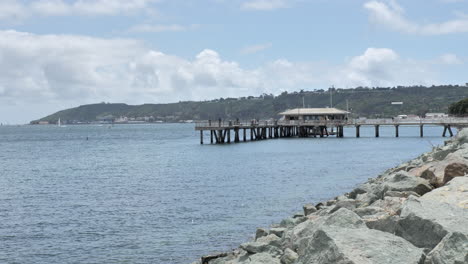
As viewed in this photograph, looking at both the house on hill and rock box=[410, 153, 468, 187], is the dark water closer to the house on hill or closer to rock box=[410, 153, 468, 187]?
rock box=[410, 153, 468, 187]

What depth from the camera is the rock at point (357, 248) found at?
6.87 meters

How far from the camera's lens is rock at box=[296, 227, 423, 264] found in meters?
6.87

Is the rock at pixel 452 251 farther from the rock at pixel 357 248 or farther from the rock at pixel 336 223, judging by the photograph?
the rock at pixel 336 223

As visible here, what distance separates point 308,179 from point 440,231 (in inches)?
1087

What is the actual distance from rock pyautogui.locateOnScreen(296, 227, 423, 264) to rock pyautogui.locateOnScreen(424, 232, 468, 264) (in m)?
0.34

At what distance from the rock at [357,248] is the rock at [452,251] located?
1.11 ft

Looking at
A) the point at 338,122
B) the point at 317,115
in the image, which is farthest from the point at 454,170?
the point at 317,115

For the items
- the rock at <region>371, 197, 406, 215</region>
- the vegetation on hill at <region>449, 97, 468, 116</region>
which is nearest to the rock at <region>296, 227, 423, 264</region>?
the rock at <region>371, 197, 406, 215</region>

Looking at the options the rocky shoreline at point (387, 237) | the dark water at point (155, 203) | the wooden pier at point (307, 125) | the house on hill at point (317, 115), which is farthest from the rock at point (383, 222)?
the house on hill at point (317, 115)

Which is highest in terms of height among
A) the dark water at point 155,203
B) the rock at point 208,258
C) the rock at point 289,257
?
the rock at point 289,257

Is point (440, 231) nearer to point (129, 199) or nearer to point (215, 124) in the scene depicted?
point (129, 199)

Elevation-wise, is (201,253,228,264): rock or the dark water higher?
(201,253,228,264): rock

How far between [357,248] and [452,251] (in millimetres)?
1059

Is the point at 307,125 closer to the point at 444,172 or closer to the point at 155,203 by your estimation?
the point at 155,203
